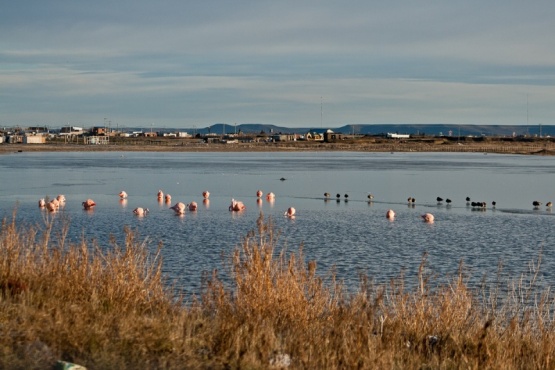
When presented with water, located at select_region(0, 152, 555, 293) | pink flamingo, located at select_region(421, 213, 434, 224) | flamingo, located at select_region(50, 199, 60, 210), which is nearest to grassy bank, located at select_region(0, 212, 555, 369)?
water, located at select_region(0, 152, 555, 293)

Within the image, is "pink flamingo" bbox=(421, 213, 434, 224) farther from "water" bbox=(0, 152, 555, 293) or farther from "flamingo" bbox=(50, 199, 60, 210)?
"flamingo" bbox=(50, 199, 60, 210)

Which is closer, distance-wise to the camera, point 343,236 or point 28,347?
point 28,347

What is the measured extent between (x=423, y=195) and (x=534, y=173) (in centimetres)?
1897

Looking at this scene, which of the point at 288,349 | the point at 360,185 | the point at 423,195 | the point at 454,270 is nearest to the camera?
the point at 288,349

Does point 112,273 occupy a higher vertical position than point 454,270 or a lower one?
higher

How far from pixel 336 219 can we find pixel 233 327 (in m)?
17.6

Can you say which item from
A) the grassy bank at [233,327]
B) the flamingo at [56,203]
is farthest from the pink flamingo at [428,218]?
the grassy bank at [233,327]

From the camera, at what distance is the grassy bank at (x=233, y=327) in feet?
24.3

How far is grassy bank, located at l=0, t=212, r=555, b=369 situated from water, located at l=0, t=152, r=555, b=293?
2701mm

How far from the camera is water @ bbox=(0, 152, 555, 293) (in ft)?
55.5

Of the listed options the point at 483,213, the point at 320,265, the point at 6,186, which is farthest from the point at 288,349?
the point at 6,186

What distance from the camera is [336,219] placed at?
25578 mm

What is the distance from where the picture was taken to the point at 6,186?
3750cm

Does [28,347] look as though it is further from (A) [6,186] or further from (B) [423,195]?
(A) [6,186]
